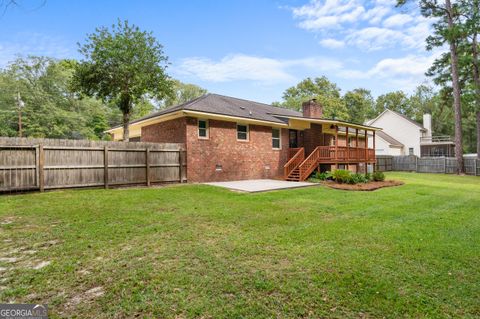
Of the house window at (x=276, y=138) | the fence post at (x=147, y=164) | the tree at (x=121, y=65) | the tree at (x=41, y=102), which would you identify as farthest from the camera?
the tree at (x=41, y=102)

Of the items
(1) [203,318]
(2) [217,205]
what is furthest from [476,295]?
(2) [217,205]

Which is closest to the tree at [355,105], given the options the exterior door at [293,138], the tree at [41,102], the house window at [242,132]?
the exterior door at [293,138]

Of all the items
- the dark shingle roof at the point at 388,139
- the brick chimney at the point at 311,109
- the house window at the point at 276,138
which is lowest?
the house window at the point at 276,138

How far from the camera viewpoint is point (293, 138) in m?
17.8

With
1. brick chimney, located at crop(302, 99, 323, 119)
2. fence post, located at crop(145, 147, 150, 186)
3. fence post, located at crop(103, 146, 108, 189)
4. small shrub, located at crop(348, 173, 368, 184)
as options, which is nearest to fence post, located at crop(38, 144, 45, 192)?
fence post, located at crop(103, 146, 108, 189)

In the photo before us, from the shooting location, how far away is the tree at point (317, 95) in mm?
40188

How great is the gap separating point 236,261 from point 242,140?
11270 millimetres

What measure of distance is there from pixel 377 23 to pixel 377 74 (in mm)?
24235

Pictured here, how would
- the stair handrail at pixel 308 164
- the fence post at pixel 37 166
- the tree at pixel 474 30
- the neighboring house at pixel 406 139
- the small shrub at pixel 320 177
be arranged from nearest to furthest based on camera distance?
the fence post at pixel 37 166 → the small shrub at pixel 320 177 → the stair handrail at pixel 308 164 → the tree at pixel 474 30 → the neighboring house at pixel 406 139

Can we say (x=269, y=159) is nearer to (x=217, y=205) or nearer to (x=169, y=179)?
(x=169, y=179)

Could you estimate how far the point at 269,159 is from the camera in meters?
16.1

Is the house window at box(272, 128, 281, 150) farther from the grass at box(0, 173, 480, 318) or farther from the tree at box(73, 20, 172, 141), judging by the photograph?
the grass at box(0, 173, 480, 318)

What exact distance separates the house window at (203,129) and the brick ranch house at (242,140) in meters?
0.05

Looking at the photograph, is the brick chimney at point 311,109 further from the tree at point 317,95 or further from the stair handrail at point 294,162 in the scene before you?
the tree at point 317,95
